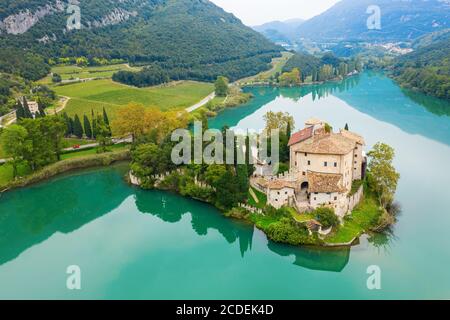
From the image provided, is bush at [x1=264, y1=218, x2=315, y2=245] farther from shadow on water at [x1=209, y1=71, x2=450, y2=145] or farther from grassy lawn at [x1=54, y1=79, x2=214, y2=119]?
grassy lawn at [x1=54, y1=79, x2=214, y2=119]

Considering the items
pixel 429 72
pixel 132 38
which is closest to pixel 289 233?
pixel 429 72

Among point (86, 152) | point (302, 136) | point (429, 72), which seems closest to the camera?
point (302, 136)

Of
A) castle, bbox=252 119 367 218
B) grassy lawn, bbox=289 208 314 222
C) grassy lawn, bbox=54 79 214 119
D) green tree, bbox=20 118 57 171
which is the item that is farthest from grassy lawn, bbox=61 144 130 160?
grassy lawn, bbox=289 208 314 222

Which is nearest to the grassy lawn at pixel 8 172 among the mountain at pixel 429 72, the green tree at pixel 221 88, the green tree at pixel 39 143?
the green tree at pixel 39 143

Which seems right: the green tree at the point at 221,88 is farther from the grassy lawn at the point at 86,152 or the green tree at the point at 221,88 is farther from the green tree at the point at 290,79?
the grassy lawn at the point at 86,152

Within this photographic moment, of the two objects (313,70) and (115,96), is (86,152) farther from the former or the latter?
(313,70)

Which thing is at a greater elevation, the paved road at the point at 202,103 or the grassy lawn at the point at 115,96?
the grassy lawn at the point at 115,96

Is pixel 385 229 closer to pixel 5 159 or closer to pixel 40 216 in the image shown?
pixel 40 216

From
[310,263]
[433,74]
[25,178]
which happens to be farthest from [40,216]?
[433,74]
